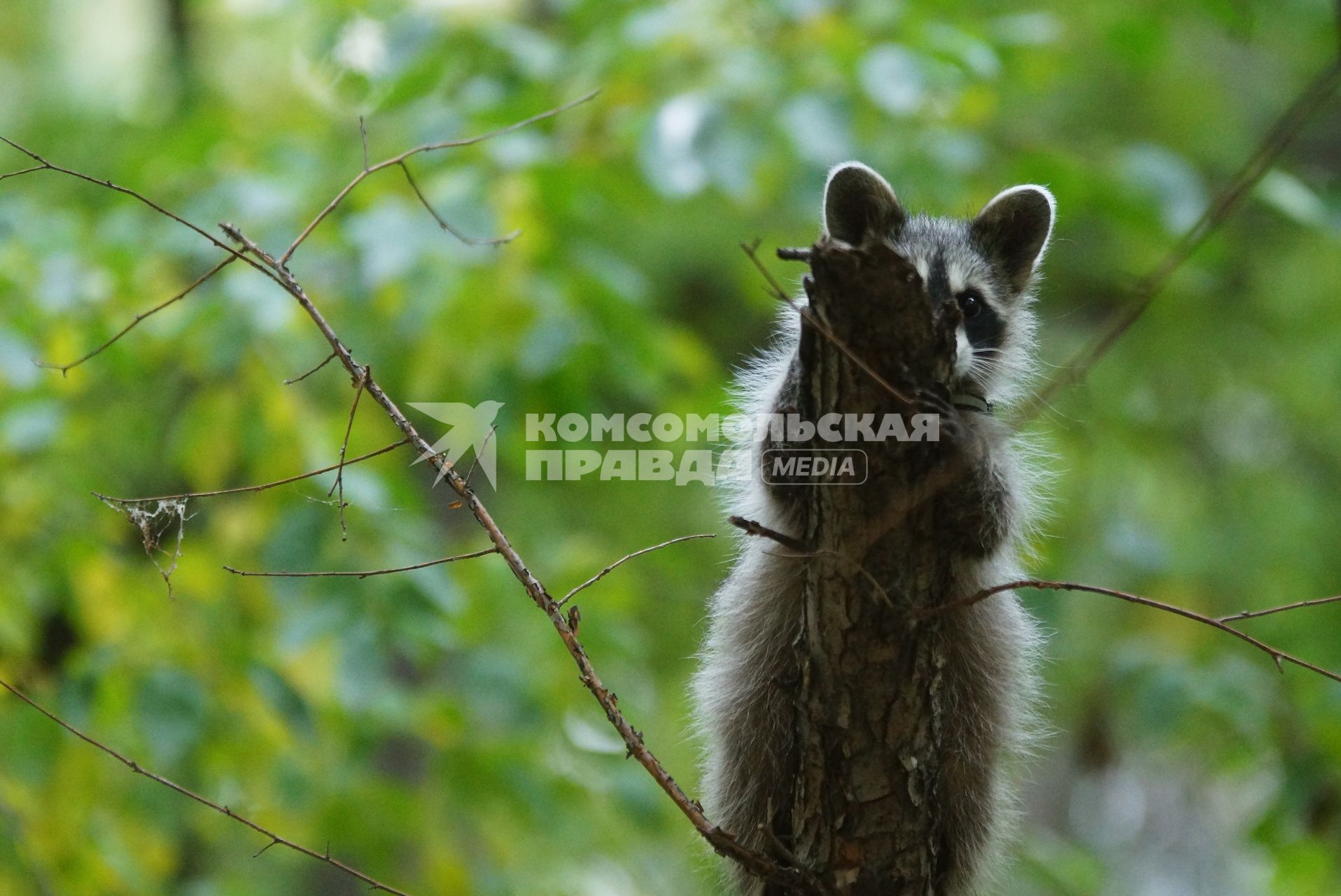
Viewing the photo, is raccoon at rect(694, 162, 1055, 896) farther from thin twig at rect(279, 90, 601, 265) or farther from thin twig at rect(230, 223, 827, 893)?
thin twig at rect(279, 90, 601, 265)

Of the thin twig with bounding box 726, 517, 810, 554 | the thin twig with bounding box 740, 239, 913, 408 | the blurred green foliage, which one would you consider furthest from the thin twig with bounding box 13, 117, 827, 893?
the blurred green foliage

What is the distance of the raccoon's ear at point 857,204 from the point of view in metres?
3.47

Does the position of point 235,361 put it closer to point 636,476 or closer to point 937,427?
point 636,476

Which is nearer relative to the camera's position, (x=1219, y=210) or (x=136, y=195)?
(x=1219, y=210)

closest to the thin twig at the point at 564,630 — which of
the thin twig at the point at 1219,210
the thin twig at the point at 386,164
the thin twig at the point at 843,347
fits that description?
the thin twig at the point at 386,164

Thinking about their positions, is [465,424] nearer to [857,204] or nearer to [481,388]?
[481,388]

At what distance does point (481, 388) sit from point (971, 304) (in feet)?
7.02

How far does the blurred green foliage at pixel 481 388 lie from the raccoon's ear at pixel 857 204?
734mm

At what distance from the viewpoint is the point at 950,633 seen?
2883mm

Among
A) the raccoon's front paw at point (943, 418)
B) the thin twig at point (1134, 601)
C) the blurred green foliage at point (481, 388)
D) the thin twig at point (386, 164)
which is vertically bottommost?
the blurred green foliage at point (481, 388)

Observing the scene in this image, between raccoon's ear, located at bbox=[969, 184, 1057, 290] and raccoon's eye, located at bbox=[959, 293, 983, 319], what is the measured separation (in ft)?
1.21

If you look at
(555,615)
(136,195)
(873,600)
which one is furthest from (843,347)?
(136,195)

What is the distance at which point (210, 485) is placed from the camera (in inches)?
188

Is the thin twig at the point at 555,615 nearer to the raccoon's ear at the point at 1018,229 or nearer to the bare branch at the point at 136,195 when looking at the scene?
the bare branch at the point at 136,195
